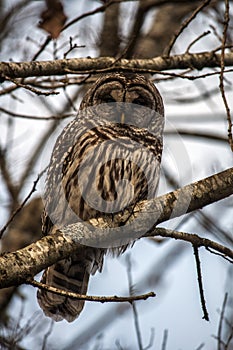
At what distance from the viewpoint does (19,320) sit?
6.48 m

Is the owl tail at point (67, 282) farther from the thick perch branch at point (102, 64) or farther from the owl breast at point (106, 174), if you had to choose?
the thick perch branch at point (102, 64)

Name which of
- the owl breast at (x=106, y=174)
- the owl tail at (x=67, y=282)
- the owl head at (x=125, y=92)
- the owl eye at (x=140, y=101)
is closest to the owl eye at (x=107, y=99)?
the owl head at (x=125, y=92)

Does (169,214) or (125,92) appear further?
(125,92)

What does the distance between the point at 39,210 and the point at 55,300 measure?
10.1 feet

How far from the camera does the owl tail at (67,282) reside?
609 cm

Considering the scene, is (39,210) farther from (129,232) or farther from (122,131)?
(129,232)

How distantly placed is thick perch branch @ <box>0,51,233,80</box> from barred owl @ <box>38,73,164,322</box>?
1.31ft

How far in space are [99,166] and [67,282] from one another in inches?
44.7

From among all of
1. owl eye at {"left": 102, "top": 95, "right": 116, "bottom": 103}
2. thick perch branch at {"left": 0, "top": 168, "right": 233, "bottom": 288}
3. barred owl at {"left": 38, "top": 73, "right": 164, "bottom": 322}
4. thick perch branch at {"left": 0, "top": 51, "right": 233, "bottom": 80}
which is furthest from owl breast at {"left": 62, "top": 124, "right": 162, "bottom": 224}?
thick perch branch at {"left": 0, "top": 168, "right": 233, "bottom": 288}

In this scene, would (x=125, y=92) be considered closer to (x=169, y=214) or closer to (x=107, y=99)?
(x=107, y=99)

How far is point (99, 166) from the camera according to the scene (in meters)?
5.60

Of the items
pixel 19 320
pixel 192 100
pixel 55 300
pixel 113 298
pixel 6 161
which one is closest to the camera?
pixel 113 298

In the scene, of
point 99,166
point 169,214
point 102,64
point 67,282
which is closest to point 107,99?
point 102,64

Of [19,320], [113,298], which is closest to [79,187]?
[19,320]
